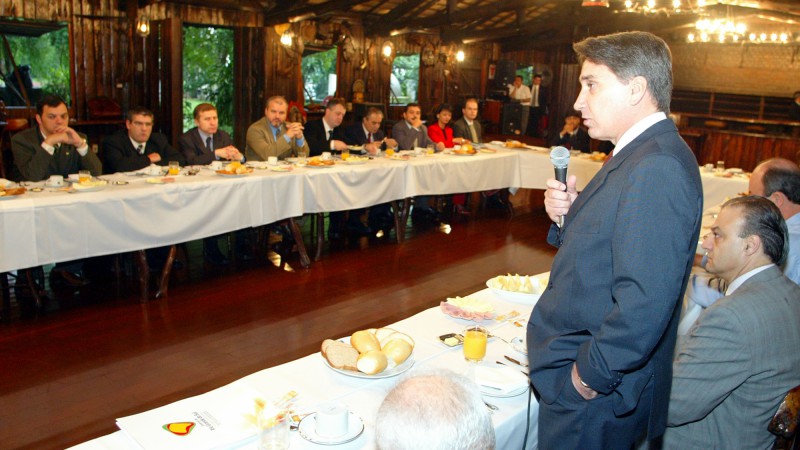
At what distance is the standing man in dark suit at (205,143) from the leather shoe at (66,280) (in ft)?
4.25

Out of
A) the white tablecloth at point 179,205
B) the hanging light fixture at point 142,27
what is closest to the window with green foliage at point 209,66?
the hanging light fixture at point 142,27

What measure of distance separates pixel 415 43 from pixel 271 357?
10.4m

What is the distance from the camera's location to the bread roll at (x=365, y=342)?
6.10 feet

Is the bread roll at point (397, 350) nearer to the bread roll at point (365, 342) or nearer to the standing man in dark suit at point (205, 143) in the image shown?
the bread roll at point (365, 342)

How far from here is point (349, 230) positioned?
636 centimetres

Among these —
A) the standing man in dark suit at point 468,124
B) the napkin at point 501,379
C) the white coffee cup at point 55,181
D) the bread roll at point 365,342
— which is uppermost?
the standing man in dark suit at point 468,124

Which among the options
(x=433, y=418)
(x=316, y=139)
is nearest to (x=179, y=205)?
(x=316, y=139)

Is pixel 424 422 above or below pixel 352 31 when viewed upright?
below

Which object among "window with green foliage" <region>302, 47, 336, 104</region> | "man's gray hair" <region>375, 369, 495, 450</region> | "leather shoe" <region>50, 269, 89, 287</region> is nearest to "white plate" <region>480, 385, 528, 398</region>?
"man's gray hair" <region>375, 369, 495, 450</region>

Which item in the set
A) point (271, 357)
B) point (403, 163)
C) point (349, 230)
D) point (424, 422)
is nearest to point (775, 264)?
point (424, 422)

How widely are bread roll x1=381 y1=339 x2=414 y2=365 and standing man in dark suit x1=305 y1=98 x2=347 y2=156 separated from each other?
15.0ft

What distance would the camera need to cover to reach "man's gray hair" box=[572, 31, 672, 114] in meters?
1.38

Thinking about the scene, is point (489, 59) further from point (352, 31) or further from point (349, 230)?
point (349, 230)

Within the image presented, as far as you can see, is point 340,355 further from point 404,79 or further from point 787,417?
point 404,79
